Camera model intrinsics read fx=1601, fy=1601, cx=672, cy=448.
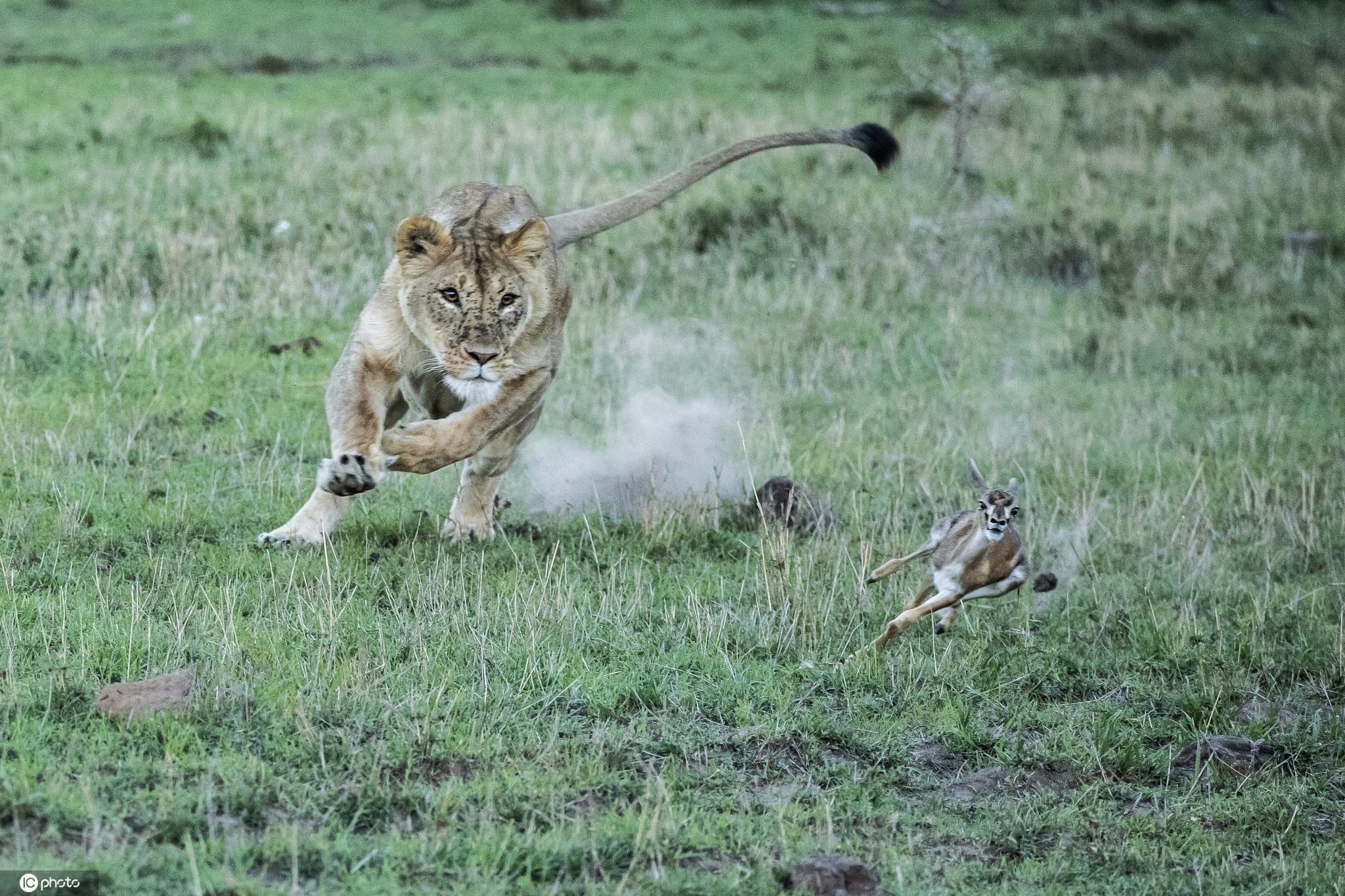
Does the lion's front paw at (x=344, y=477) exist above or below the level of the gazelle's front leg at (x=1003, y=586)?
above

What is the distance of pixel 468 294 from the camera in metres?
6.12

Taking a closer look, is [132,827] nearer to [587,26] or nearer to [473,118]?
[473,118]

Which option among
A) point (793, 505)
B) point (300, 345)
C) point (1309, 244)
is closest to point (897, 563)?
point (793, 505)

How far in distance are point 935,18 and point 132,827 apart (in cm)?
2539

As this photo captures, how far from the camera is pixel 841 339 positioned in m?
11.7

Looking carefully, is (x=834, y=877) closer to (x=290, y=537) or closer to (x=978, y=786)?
(x=978, y=786)

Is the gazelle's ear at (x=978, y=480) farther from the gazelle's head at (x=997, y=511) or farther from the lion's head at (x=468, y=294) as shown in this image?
the lion's head at (x=468, y=294)

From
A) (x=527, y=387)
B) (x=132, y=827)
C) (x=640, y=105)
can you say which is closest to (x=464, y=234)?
(x=527, y=387)

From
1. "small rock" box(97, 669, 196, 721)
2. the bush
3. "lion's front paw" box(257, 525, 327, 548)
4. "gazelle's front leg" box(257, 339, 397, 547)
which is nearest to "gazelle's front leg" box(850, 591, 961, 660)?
"gazelle's front leg" box(257, 339, 397, 547)

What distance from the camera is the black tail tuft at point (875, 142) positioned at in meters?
7.48

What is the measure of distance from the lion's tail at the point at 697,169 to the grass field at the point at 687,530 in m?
1.38

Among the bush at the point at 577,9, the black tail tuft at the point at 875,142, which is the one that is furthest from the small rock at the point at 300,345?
the bush at the point at 577,9

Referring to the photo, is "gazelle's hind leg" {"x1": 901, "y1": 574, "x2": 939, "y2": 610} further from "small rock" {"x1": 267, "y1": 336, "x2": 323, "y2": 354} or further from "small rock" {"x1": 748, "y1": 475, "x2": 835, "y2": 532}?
"small rock" {"x1": 267, "y1": 336, "x2": 323, "y2": 354}

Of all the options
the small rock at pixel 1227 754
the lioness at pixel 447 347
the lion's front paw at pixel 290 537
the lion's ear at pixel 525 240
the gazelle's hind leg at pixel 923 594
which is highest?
the lion's ear at pixel 525 240
